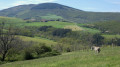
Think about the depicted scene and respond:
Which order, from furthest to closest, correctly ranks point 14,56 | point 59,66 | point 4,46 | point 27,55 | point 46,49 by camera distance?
point 46,49 → point 14,56 → point 4,46 → point 27,55 → point 59,66

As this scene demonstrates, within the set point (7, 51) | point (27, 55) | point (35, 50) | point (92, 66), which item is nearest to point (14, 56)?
Answer: point (7, 51)

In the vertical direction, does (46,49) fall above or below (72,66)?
below

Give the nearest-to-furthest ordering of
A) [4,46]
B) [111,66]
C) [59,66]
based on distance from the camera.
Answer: [111,66] → [59,66] → [4,46]

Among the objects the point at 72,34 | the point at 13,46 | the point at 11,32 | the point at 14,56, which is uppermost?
the point at 11,32

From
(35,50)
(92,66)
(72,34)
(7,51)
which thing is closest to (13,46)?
(7,51)

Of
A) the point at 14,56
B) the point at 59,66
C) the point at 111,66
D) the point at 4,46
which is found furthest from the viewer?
the point at 14,56

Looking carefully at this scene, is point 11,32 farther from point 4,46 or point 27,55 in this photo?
point 27,55

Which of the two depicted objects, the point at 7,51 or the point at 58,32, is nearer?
the point at 7,51

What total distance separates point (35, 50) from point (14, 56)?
22.0 ft

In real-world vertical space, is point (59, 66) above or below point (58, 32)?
above

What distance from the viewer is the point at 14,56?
163ft

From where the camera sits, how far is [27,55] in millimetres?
41719

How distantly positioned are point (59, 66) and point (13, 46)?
35.2 meters

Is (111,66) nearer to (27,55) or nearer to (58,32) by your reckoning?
(27,55)
